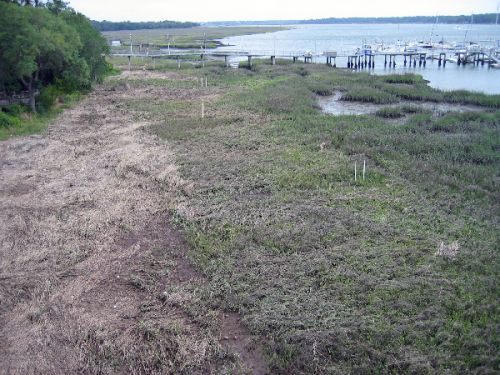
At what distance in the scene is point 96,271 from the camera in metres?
10.0

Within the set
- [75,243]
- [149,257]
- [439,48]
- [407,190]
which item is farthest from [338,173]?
[439,48]

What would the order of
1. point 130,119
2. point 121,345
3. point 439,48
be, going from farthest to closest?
1. point 439,48
2. point 130,119
3. point 121,345

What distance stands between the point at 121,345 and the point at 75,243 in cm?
415

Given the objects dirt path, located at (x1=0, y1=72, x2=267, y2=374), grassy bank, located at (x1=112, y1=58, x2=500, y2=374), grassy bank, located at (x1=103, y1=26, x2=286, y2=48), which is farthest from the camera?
grassy bank, located at (x1=103, y1=26, x2=286, y2=48)

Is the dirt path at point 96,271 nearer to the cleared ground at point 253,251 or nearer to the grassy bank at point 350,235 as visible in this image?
the cleared ground at point 253,251

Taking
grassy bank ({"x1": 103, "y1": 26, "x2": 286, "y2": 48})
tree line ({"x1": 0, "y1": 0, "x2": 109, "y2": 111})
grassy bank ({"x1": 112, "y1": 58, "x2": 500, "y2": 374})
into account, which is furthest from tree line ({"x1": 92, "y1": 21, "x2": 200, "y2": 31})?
grassy bank ({"x1": 112, "y1": 58, "x2": 500, "y2": 374})

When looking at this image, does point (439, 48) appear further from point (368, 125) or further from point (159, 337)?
point (159, 337)

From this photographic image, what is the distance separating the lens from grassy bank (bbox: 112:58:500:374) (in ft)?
25.2

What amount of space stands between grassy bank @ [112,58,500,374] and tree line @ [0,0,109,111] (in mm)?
6704

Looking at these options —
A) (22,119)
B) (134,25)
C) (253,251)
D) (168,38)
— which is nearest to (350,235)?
(253,251)

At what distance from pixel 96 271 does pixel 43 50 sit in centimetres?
1694

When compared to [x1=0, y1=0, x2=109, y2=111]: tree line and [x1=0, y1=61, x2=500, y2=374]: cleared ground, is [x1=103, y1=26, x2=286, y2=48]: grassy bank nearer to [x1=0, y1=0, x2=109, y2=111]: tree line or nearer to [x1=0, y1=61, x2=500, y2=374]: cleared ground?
[x1=0, y1=0, x2=109, y2=111]: tree line

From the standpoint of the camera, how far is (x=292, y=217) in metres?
12.4

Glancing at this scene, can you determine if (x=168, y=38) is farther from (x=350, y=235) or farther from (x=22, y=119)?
(x=350, y=235)
